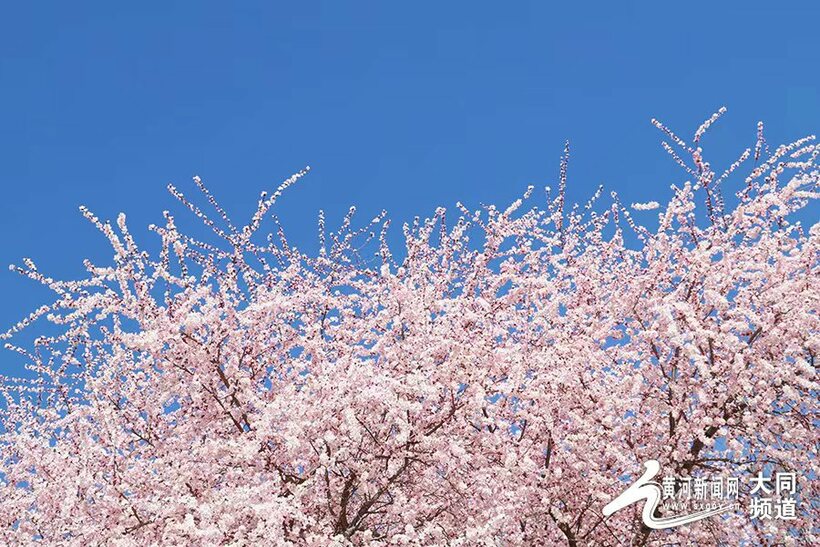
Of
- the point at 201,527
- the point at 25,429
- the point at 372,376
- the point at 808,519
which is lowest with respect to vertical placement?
the point at 808,519

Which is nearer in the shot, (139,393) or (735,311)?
(735,311)

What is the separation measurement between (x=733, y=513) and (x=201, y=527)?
571 centimetres

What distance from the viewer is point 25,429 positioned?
43.8 ft

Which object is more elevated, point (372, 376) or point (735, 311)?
point (372, 376)

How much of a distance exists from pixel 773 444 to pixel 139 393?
757 cm

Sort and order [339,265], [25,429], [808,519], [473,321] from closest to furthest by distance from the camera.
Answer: [808,519] < [473,321] < [339,265] < [25,429]

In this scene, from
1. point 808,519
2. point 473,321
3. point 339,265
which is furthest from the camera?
point 339,265

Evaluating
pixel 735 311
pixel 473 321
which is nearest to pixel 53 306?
pixel 473 321

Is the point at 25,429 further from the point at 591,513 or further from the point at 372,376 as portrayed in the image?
the point at 591,513
